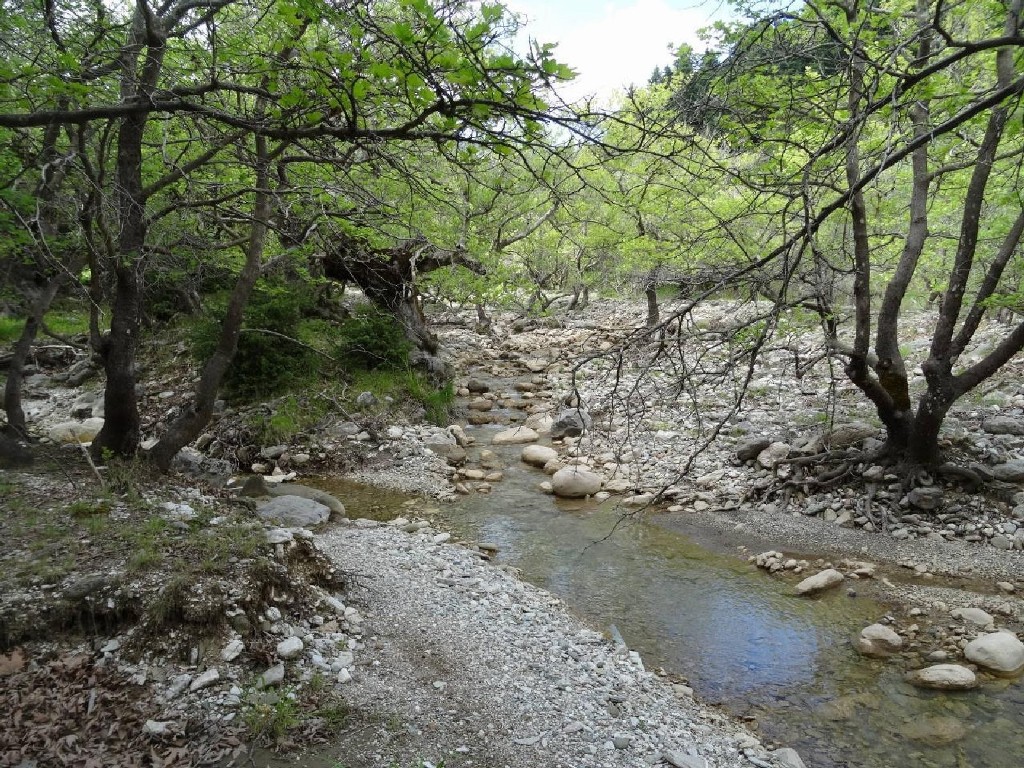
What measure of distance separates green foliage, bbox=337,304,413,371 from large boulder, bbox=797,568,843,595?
814 cm

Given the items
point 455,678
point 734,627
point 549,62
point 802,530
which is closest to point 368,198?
point 549,62

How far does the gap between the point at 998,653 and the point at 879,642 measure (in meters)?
0.81

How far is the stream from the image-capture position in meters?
4.12

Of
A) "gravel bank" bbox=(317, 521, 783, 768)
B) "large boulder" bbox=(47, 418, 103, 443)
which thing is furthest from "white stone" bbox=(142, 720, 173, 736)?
"large boulder" bbox=(47, 418, 103, 443)

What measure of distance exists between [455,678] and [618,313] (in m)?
24.6

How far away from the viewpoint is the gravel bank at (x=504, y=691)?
353 centimetres

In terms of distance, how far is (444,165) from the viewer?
8.20m

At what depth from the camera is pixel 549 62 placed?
252cm

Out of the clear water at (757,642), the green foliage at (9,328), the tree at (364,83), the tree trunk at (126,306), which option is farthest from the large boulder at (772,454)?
the green foliage at (9,328)

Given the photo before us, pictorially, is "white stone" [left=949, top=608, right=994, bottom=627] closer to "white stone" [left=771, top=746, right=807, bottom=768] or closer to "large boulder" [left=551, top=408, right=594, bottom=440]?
"white stone" [left=771, top=746, right=807, bottom=768]

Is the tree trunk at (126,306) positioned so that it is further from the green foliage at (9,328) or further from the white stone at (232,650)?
the green foliage at (9,328)

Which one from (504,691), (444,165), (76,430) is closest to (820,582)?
(504,691)

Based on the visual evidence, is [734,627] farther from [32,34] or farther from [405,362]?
[405,362]

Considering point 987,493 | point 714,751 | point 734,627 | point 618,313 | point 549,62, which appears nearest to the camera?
point 549,62
